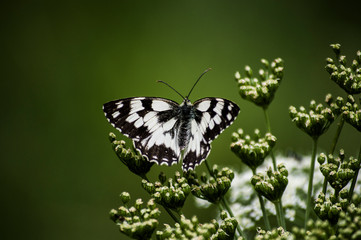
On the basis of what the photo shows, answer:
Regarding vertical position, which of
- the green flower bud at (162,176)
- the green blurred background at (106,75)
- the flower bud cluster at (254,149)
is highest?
the green blurred background at (106,75)

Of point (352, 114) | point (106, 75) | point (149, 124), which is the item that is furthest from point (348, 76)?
point (106, 75)

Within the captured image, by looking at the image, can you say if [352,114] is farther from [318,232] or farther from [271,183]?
[318,232]

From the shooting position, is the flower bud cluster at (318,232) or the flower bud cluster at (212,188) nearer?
the flower bud cluster at (318,232)

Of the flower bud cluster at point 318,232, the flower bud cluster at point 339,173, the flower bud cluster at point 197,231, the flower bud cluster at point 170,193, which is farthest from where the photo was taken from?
the flower bud cluster at point 170,193

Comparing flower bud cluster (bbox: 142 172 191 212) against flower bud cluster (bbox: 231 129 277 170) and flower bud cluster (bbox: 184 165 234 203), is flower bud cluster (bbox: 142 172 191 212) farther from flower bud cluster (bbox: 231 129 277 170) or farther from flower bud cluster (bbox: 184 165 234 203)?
flower bud cluster (bbox: 231 129 277 170)

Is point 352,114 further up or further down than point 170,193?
further up

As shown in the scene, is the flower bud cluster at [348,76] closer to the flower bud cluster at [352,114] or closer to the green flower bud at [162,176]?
the flower bud cluster at [352,114]

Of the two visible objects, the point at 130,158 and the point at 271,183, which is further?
the point at 130,158

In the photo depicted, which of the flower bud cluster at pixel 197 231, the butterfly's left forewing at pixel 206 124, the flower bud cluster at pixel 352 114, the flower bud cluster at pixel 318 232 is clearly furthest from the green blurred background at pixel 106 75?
the flower bud cluster at pixel 318 232
